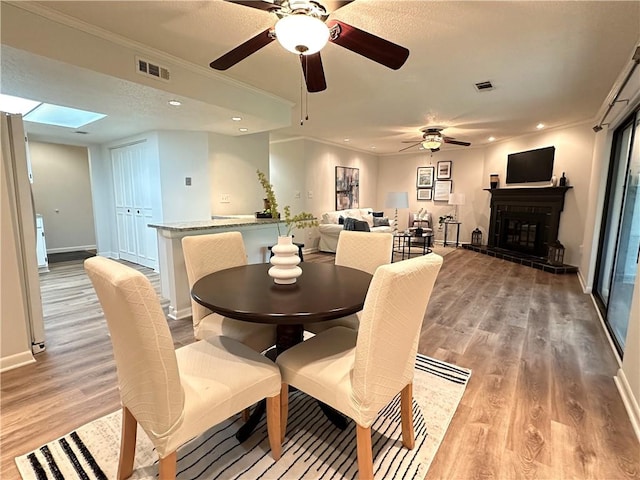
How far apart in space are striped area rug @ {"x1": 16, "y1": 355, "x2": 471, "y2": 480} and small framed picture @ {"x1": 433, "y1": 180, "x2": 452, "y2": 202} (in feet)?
22.8

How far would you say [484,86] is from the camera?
11.0ft

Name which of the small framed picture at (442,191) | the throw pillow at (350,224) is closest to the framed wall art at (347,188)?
the throw pillow at (350,224)

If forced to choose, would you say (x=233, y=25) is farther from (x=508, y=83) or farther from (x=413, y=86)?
(x=508, y=83)

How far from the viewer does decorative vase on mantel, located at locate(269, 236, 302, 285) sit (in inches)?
66.2

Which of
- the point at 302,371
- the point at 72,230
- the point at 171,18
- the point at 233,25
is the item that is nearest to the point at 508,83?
the point at 233,25

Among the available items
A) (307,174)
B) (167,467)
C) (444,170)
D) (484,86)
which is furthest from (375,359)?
(444,170)

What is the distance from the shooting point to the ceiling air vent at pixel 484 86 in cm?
327

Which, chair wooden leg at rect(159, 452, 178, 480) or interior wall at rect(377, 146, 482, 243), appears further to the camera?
interior wall at rect(377, 146, 482, 243)

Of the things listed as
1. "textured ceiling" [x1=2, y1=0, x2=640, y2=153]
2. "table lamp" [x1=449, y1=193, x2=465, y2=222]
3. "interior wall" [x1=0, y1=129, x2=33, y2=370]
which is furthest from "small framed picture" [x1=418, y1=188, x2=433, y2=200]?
"interior wall" [x1=0, y1=129, x2=33, y2=370]

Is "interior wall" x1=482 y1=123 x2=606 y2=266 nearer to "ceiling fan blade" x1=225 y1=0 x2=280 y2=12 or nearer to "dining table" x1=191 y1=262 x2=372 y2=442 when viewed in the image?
→ "dining table" x1=191 y1=262 x2=372 y2=442

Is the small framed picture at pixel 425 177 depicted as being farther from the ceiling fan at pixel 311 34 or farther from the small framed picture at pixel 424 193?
the ceiling fan at pixel 311 34

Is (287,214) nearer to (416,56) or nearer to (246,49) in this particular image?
(246,49)

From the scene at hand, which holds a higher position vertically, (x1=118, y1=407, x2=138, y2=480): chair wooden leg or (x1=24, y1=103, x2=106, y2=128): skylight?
(x1=24, y1=103, x2=106, y2=128): skylight

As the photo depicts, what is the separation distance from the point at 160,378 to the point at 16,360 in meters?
2.05
